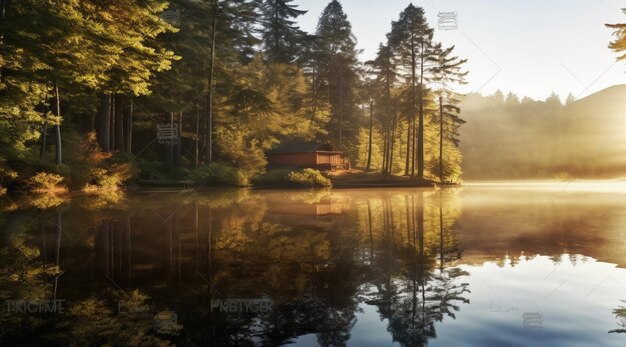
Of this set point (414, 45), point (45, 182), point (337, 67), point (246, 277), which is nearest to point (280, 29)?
point (337, 67)

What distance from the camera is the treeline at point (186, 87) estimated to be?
17453 millimetres

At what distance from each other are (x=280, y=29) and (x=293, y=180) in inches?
1302

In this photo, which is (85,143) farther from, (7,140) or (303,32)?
(303,32)

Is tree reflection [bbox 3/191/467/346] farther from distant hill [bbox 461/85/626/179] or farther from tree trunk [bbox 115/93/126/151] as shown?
distant hill [bbox 461/85/626/179]

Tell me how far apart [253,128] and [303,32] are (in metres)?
19.3

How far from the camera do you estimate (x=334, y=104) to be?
56875 millimetres

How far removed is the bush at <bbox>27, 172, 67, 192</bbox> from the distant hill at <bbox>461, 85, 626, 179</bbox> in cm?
8509

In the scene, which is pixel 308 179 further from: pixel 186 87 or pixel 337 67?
pixel 337 67

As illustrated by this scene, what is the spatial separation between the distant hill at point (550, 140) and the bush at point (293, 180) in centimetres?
6674

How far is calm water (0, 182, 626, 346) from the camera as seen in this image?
4.13 m

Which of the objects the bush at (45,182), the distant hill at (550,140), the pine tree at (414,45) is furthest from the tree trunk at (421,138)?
the distant hill at (550,140)

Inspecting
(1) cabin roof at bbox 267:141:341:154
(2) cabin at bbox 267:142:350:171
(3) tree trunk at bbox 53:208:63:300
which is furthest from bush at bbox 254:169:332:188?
(3) tree trunk at bbox 53:208:63:300

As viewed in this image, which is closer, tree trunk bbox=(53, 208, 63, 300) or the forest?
tree trunk bbox=(53, 208, 63, 300)

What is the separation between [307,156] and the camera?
4828cm
